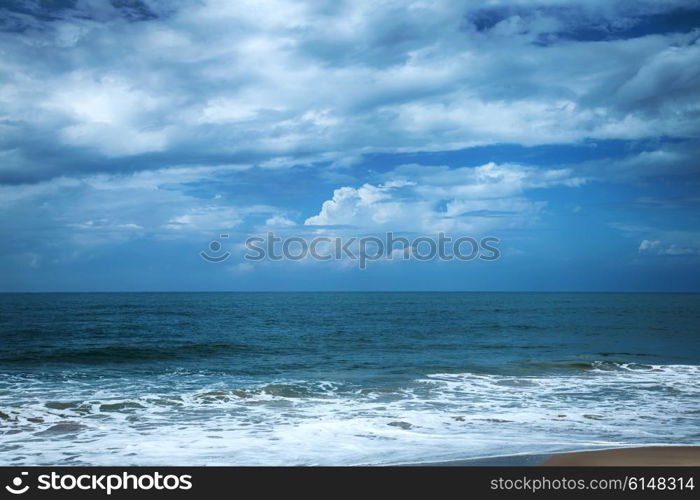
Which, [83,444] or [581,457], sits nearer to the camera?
[581,457]

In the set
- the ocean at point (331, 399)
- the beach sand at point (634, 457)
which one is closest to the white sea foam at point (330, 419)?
the ocean at point (331, 399)

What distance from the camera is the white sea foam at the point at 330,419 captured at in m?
8.92

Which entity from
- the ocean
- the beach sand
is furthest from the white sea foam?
the beach sand

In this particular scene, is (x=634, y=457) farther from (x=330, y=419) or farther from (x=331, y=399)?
(x=331, y=399)

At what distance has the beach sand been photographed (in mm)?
7809

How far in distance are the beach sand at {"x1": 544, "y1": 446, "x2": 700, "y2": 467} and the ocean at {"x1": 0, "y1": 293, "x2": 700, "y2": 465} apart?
0.49 metres

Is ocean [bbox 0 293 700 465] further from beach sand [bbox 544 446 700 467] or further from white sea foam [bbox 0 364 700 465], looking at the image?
beach sand [bbox 544 446 700 467]

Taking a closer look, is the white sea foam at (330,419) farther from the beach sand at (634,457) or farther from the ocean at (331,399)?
the beach sand at (634,457)

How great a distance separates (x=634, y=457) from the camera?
8133 mm

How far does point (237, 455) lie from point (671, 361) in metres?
21.0

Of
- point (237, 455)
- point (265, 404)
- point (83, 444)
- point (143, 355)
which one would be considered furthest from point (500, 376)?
point (143, 355)

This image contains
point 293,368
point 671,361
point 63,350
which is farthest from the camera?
point 63,350

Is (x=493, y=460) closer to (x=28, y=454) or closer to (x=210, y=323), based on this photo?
(x=28, y=454)

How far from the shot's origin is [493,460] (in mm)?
7996
